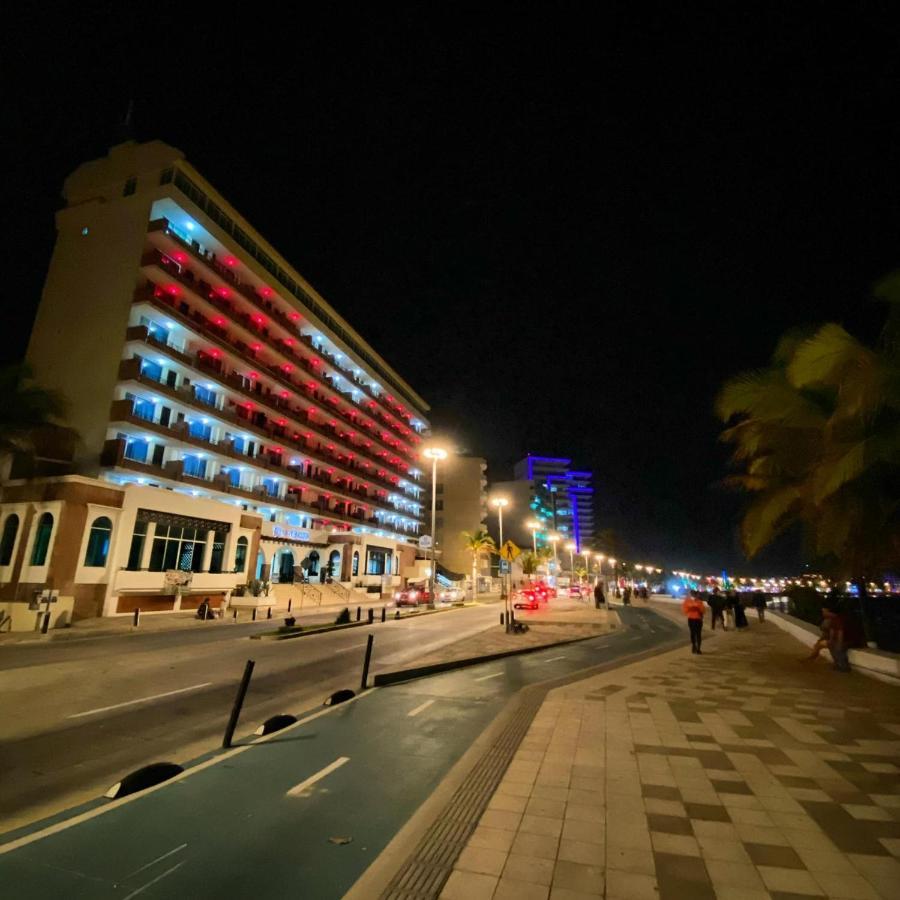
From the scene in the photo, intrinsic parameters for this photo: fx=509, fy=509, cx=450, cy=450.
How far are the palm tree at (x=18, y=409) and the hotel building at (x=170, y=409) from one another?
2.62 meters

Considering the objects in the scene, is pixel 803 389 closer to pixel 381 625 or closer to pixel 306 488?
pixel 381 625

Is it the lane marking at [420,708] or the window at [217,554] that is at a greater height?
the window at [217,554]

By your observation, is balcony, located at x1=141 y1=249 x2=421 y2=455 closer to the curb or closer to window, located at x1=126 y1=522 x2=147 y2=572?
window, located at x1=126 y1=522 x2=147 y2=572

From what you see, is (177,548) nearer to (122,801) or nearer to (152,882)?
(122,801)

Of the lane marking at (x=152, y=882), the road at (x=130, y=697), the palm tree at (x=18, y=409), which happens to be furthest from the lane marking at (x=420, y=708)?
the palm tree at (x=18, y=409)

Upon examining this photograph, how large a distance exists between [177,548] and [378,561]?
97.2 feet

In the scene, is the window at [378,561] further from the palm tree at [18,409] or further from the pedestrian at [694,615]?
the pedestrian at [694,615]

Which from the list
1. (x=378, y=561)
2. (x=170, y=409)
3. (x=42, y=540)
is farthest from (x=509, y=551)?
(x=378, y=561)

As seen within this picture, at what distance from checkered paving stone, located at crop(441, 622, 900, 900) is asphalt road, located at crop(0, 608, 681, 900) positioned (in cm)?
101

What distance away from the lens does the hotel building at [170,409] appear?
27188 mm

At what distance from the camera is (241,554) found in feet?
122

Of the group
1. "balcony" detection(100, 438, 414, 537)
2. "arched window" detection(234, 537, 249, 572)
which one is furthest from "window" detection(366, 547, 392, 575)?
"arched window" detection(234, 537, 249, 572)

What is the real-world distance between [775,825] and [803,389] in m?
8.35

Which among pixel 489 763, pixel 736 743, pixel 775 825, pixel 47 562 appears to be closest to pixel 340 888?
pixel 489 763
